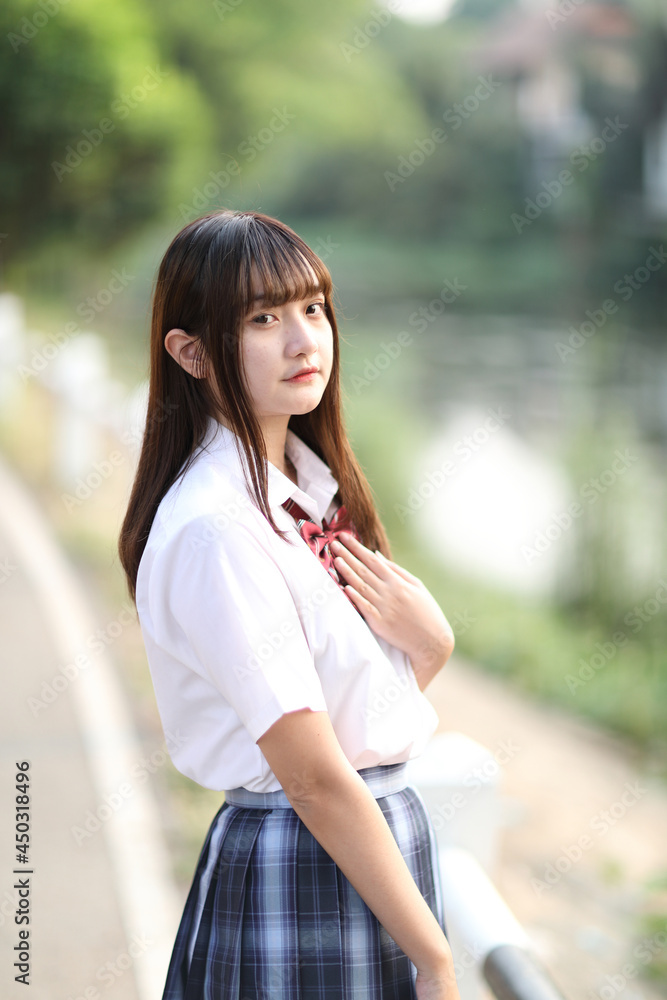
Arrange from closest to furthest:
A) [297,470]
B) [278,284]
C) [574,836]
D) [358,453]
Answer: [278,284]
[297,470]
[574,836]
[358,453]

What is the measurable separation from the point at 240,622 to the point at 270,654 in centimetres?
4

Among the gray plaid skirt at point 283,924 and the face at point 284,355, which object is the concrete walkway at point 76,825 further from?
the face at point 284,355

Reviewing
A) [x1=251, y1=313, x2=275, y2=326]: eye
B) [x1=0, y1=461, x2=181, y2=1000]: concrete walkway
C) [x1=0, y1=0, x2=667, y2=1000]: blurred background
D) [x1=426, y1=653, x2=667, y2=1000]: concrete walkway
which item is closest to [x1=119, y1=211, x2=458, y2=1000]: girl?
[x1=251, y1=313, x2=275, y2=326]: eye

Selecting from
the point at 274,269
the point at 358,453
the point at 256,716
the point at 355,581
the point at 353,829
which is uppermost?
the point at 358,453

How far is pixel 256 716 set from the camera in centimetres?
89

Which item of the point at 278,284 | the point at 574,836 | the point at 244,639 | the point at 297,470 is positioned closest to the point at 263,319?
the point at 278,284

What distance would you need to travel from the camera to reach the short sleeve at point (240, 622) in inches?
35.1

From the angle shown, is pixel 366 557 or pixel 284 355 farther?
pixel 366 557

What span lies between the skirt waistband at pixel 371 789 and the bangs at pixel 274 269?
552mm

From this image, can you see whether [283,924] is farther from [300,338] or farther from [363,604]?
[300,338]

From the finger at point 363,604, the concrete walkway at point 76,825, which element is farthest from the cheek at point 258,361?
the concrete walkway at point 76,825

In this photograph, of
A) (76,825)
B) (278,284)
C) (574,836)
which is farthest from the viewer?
(574,836)

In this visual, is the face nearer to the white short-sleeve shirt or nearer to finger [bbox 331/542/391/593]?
the white short-sleeve shirt

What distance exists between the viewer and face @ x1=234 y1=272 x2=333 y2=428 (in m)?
1.00
